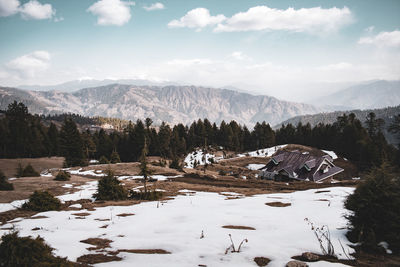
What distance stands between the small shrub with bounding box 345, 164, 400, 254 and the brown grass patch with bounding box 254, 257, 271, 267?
530 cm

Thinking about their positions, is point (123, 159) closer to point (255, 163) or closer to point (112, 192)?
point (255, 163)

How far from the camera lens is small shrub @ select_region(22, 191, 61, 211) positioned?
74.3 feet

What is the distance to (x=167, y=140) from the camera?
305 ft

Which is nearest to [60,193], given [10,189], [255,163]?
[10,189]

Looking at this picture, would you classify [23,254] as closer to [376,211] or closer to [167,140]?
[376,211]

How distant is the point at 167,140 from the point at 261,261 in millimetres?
83679

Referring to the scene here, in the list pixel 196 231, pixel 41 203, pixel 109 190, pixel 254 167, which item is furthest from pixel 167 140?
pixel 196 231

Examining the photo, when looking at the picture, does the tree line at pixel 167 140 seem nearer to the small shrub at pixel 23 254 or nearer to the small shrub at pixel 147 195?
the small shrub at pixel 147 195

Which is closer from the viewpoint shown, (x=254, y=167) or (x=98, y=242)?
(x=98, y=242)

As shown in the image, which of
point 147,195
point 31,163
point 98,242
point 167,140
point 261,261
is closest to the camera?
point 261,261

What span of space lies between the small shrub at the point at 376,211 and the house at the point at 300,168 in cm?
4047

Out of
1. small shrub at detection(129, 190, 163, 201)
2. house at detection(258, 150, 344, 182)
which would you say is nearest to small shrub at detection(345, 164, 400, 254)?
small shrub at detection(129, 190, 163, 201)

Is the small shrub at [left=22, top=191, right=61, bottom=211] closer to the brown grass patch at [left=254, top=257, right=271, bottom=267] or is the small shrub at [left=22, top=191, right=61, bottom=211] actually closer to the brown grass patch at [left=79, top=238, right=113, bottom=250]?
the brown grass patch at [left=79, top=238, right=113, bottom=250]

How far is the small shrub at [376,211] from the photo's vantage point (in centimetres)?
1202
